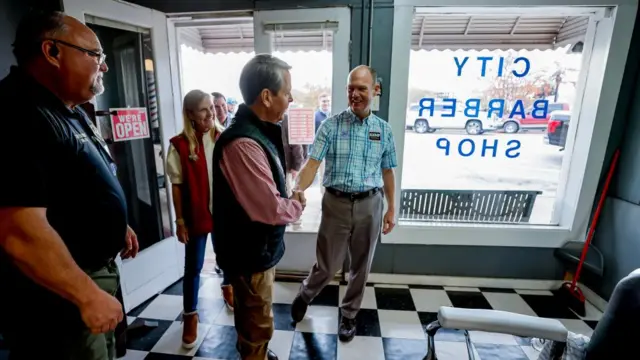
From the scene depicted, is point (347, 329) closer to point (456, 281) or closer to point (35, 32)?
point (456, 281)

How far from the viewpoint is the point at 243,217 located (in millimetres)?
1077

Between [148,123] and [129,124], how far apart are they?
0.16 metres

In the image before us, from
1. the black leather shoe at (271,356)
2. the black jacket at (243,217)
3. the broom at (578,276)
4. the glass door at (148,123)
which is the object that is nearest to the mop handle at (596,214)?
the broom at (578,276)

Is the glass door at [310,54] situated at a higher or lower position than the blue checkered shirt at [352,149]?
higher

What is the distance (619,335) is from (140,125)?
2535mm

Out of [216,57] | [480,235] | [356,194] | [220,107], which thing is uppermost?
[216,57]

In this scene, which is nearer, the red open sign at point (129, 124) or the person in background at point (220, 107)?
the red open sign at point (129, 124)

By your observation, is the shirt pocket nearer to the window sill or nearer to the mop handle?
the window sill

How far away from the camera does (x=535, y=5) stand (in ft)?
6.22

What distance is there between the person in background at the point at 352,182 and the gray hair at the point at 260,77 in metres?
0.61

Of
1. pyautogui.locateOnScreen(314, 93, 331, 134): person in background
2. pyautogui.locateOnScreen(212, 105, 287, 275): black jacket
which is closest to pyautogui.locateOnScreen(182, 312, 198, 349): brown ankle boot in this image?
pyautogui.locateOnScreen(212, 105, 287, 275): black jacket

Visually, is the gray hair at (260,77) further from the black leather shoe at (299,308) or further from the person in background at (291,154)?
the black leather shoe at (299,308)

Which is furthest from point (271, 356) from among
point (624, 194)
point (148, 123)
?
point (624, 194)

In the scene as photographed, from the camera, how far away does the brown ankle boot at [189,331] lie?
1.69 metres
